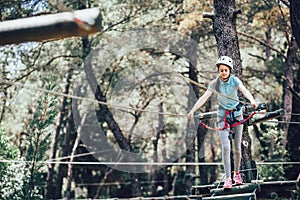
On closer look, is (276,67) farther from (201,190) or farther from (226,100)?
(226,100)

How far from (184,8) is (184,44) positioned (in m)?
1.20

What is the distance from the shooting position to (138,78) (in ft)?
57.7

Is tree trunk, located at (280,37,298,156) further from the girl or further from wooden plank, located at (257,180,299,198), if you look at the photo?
the girl

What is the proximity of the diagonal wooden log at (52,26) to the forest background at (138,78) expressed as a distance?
8.63 metres

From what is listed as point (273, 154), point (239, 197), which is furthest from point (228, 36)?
point (273, 154)

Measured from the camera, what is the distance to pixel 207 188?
22.1ft

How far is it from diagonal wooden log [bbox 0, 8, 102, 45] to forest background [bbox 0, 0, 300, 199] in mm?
8627

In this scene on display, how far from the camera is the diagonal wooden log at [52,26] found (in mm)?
2991

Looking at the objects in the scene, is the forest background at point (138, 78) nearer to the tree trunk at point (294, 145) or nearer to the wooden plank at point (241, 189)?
the tree trunk at point (294, 145)

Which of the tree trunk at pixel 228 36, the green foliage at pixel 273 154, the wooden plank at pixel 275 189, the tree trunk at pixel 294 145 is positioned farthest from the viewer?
the tree trunk at pixel 294 145

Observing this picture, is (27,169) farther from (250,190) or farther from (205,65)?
(250,190)

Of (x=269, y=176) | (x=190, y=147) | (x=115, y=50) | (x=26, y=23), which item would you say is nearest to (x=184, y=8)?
(x=115, y=50)

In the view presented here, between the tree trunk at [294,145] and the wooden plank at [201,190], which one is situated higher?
the tree trunk at [294,145]

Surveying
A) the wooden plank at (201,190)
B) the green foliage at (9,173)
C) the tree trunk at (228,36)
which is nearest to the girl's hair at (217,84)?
the wooden plank at (201,190)
